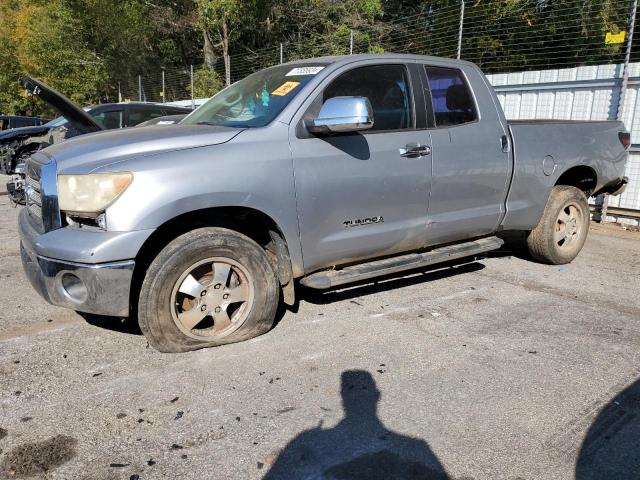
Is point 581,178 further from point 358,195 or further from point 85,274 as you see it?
point 85,274

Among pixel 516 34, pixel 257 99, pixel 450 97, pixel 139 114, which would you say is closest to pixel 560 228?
pixel 450 97

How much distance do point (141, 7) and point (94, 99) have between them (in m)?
5.67

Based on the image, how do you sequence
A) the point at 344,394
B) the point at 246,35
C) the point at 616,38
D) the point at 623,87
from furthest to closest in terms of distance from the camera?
the point at 246,35, the point at 616,38, the point at 623,87, the point at 344,394

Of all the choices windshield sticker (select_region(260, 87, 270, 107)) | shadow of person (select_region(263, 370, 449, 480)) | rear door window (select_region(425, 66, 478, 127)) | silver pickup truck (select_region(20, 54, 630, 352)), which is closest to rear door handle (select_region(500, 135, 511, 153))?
silver pickup truck (select_region(20, 54, 630, 352))

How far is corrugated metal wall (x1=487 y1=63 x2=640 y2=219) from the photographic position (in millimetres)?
7566

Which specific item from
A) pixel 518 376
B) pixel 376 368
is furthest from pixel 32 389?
pixel 518 376

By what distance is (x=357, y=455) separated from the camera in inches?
98.7

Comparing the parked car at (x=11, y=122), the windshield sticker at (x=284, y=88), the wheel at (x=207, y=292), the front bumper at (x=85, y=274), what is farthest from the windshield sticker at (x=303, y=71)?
the parked car at (x=11, y=122)

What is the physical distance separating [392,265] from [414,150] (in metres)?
0.91

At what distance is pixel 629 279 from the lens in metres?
5.42

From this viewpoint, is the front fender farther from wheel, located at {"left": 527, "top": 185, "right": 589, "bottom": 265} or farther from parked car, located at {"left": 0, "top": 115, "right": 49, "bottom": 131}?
parked car, located at {"left": 0, "top": 115, "right": 49, "bottom": 131}

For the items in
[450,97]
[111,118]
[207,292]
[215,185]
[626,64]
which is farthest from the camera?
[111,118]

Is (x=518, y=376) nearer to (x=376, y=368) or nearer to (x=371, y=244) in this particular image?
(x=376, y=368)

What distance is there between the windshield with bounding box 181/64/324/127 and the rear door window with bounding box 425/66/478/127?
3.45 ft
